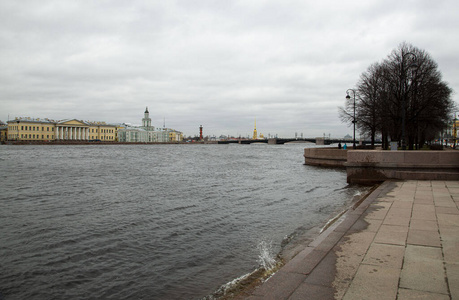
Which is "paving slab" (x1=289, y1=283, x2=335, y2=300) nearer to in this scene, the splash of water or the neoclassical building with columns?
the splash of water

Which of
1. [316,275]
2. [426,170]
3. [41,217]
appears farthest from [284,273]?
[426,170]

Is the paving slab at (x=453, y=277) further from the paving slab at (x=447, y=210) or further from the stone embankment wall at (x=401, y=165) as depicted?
the stone embankment wall at (x=401, y=165)

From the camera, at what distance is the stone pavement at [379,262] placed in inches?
180

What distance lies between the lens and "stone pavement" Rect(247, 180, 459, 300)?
15.0ft

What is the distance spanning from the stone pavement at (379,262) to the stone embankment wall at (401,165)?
900cm

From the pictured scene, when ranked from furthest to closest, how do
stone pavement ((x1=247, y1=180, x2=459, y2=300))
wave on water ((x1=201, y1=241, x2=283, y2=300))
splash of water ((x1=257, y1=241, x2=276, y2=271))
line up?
splash of water ((x1=257, y1=241, x2=276, y2=271)) → wave on water ((x1=201, y1=241, x2=283, y2=300)) → stone pavement ((x1=247, y1=180, x2=459, y2=300))

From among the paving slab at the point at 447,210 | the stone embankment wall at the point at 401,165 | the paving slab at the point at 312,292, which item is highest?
the stone embankment wall at the point at 401,165

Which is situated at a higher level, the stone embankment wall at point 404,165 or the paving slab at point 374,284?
the stone embankment wall at point 404,165

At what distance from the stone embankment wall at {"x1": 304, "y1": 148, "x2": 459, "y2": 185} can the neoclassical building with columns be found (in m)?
152

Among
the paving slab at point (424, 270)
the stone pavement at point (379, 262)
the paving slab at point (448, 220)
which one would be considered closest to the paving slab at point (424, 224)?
the stone pavement at point (379, 262)

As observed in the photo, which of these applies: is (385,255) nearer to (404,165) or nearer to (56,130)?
(404,165)

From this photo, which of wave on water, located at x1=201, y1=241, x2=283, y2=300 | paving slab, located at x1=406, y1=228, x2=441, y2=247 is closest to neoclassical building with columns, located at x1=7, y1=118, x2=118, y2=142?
wave on water, located at x1=201, y1=241, x2=283, y2=300

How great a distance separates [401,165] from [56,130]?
530ft

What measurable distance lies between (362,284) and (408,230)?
3.39 meters
